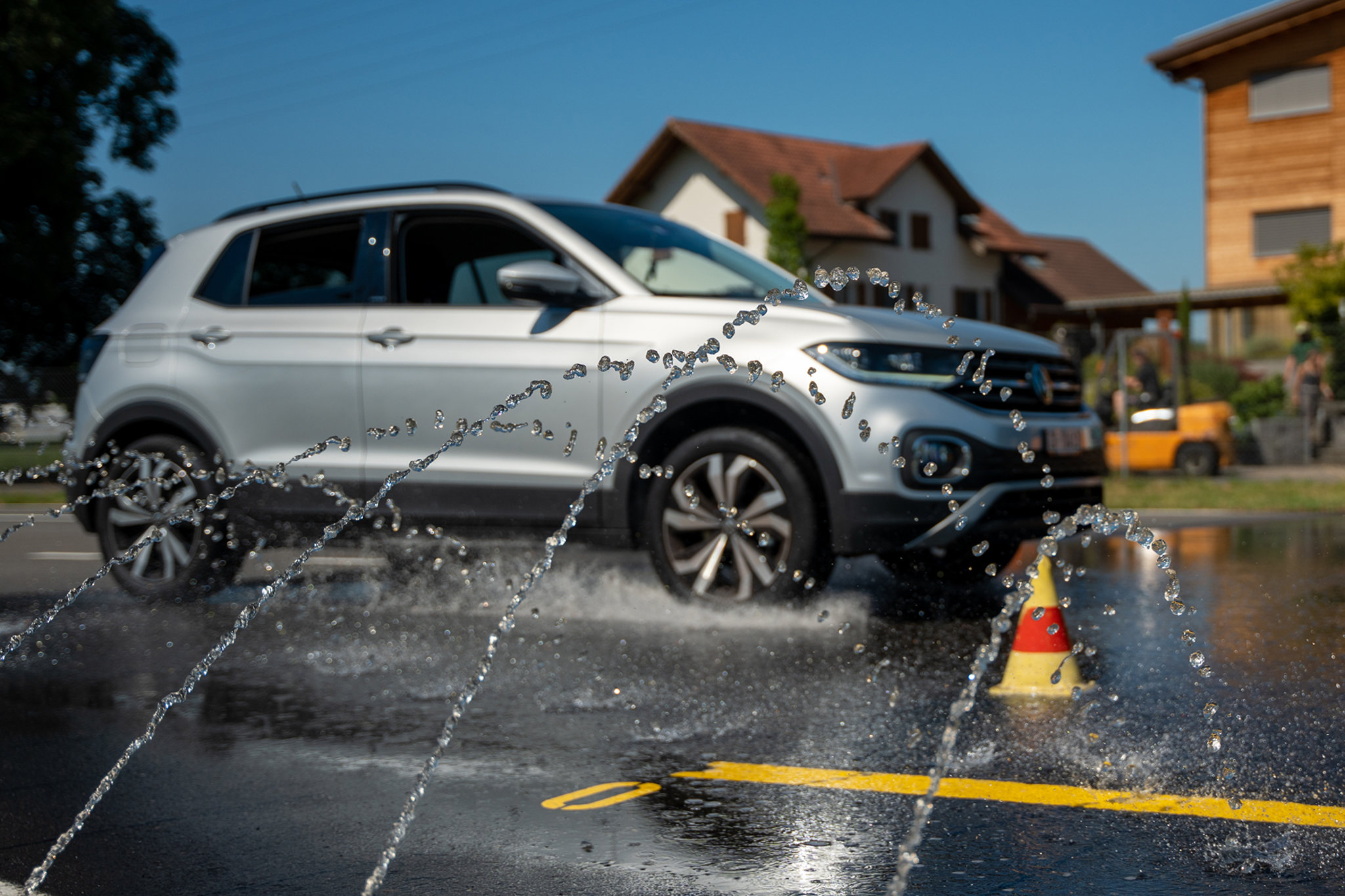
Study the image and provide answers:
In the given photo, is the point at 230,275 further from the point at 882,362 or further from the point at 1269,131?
the point at 1269,131

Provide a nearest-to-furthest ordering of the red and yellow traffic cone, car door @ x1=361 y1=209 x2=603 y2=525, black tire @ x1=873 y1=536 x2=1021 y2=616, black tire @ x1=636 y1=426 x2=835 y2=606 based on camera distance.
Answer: the red and yellow traffic cone
black tire @ x1=636 y1=426 x2=835 y2=606
black tire @ x1=873 y1=536 x2=1021 y2=616
car door @ x1=361 y1=209 x2=603 y2=525

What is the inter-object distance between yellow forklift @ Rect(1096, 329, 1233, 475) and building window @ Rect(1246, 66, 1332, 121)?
19.2m

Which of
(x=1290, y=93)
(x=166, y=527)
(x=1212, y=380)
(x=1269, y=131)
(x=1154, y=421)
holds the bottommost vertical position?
(x=1154, y=421)

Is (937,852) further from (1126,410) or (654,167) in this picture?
(654,167)

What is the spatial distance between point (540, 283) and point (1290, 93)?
108 ft

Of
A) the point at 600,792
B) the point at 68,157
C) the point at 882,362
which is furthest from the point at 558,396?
the point at 68,157

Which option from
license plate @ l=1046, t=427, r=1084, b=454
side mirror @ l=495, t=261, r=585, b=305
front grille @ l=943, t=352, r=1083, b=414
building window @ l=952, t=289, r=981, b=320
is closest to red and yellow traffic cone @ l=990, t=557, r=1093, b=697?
front grille @ l=943, t=352, r=1083, b=414

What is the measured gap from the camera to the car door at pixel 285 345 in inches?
285

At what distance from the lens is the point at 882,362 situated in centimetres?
602

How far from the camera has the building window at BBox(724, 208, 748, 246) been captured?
4766 cm

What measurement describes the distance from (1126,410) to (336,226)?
489 inches

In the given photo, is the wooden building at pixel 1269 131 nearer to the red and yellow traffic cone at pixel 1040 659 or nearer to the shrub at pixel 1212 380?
the shrub at pixel 1212 380

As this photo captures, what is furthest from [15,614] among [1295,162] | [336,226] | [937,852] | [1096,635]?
[1295,162]

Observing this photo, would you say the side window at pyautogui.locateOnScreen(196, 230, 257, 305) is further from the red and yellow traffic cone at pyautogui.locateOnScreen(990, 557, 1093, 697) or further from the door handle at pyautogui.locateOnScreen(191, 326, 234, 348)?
the red and yellow traffic cone at pyautogui.locateOnScreen(990, 557, 1093, 697)
